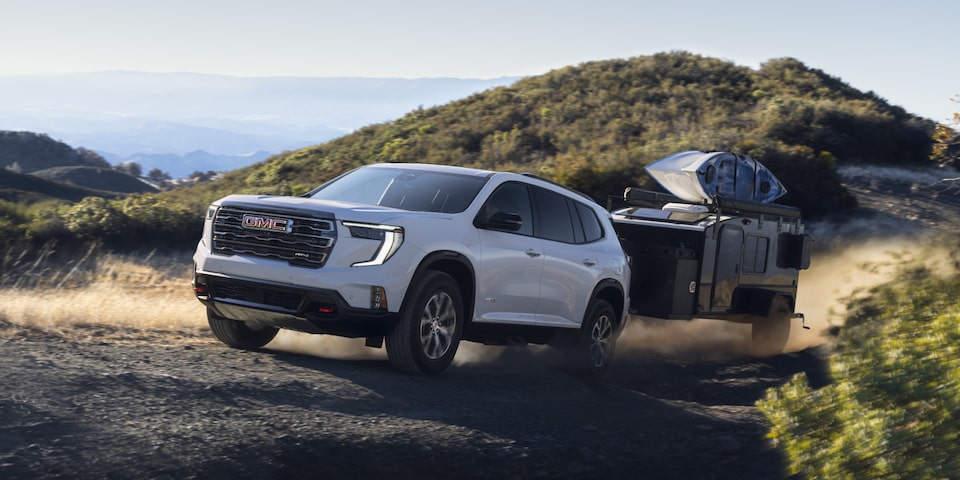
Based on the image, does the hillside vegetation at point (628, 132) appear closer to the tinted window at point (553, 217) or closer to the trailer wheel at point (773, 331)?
the trailer wheel at point (773, 331)

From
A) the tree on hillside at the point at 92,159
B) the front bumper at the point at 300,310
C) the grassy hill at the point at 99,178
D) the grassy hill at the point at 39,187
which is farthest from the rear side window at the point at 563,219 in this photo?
the tree on hillside at the point at 92,159

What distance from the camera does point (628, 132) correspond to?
121ft

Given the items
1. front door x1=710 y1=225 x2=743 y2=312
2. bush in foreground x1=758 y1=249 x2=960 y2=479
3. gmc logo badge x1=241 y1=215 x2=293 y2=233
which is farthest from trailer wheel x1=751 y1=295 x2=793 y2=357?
bush in foreground x1=758 y1=249 x2=960 y2=479

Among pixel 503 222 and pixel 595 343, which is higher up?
pixel 503 222

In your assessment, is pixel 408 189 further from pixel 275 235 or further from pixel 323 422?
pixel 323 422

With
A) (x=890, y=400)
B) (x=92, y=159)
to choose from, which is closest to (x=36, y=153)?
(x=92, y=159)

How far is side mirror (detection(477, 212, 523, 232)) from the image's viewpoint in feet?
28.9

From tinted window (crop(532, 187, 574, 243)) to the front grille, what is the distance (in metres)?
2.53

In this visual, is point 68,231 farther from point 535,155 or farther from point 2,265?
point 535,155

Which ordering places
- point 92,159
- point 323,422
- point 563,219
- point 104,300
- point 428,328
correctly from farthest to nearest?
point 92,159
point 104,300
point 563,219
point 428,328
point 323,422

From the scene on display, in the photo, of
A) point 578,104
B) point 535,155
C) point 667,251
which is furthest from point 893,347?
point 578,104

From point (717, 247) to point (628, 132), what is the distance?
24.4 meters

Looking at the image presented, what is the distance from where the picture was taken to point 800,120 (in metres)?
34.6

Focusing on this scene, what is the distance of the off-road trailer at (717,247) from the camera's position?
12.6 metres
